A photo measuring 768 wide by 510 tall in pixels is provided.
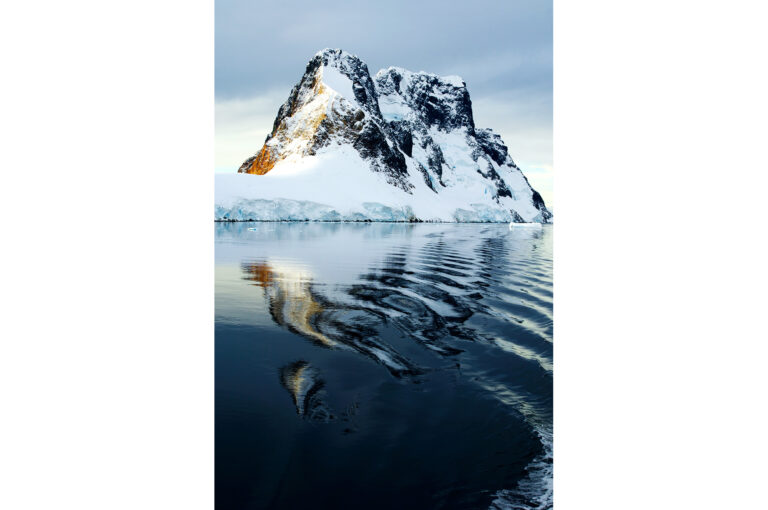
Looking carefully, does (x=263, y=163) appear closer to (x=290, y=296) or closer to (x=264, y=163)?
(x=264, y=163)

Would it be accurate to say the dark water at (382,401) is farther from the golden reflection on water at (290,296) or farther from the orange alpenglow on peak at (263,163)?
the orange alpenglow on peak at (263,163)

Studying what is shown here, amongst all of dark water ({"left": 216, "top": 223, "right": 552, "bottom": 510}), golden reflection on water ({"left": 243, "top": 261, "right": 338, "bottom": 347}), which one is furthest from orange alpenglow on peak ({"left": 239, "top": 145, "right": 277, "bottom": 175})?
dark water ({"left": 216, "top": 223, "right": 552, "bottom": 510})

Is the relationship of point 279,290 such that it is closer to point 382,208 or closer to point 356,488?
point 356,488

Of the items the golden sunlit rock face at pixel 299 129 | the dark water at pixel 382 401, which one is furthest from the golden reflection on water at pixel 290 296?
the golden sunlit rock face at pixel 299 129

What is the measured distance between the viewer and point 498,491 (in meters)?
2.73

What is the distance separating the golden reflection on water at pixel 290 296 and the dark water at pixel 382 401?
5 cm

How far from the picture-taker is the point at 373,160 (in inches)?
3698

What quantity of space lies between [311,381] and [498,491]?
6.47 feet

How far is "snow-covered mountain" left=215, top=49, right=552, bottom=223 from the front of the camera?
59.8m

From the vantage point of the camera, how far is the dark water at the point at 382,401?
108 inches

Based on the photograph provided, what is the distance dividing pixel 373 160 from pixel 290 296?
88601 mm

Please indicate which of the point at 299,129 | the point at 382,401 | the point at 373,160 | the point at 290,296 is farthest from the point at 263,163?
the point at 382,401

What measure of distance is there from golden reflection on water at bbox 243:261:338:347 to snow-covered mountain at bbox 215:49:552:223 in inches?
1605
